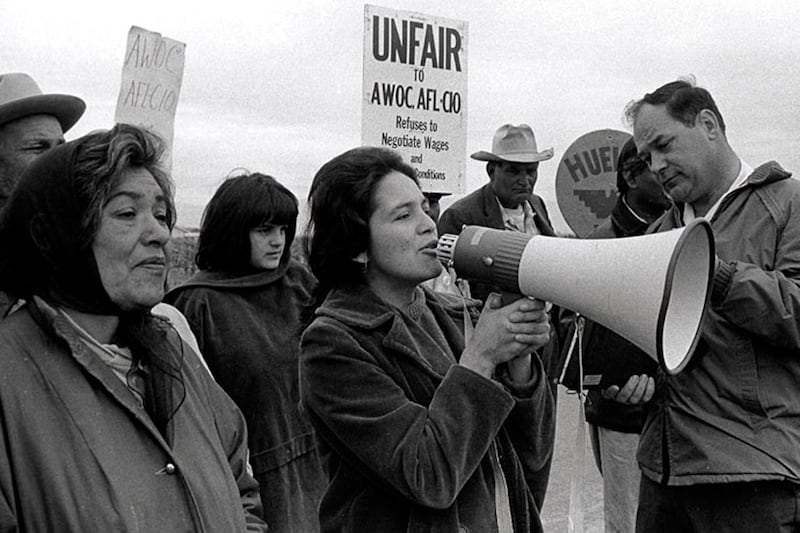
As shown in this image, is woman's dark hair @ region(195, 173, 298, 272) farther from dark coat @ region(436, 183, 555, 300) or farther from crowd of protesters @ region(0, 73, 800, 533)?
dark coat @ region(436, 183, 555, 300)

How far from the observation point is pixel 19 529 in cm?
175

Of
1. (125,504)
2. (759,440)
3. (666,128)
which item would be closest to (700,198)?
(666,128)

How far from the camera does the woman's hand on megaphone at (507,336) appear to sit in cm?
229

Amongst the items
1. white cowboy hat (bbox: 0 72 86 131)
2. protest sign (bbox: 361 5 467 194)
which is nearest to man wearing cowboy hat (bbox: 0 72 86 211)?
white cowboy hat (bbox: 0 72 86 131)

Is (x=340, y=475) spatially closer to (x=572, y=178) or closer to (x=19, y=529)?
(x=19, y=529)

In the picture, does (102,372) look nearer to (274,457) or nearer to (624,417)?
(274,457)

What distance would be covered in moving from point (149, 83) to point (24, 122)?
1.50m

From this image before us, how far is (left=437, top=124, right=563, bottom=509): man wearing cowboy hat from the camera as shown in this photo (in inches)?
230

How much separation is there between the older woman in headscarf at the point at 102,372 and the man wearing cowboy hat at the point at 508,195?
3.64m

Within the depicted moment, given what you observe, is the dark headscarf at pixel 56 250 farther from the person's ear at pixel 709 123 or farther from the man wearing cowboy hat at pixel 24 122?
the person's ear at pixel 709 123

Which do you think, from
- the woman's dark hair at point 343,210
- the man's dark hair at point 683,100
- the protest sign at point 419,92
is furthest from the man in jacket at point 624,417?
the woman's dark hair at point 343,210

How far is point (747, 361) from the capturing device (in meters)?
3.07

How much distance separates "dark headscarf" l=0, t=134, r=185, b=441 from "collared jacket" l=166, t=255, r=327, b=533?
1.89 m

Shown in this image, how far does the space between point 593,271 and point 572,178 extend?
14.2 feet
